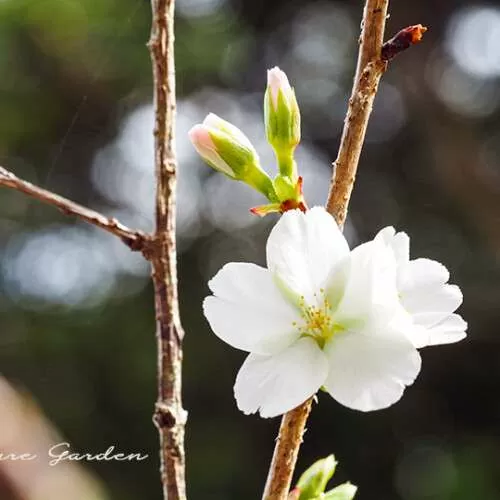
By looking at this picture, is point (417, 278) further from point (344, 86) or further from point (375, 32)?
point (344, 86)

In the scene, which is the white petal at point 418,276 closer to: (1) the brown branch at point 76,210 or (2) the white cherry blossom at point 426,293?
(2) the white cherry blossom at point 426,293

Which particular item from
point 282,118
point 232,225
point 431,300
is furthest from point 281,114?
point 232,225

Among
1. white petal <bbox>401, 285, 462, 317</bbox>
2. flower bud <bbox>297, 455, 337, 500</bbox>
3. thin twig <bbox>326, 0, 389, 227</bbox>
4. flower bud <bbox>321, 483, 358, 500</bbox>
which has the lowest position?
flower bud <bbox>321, 483, 358, 500</bbox>

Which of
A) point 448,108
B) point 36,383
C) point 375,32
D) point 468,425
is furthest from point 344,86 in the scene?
point 375,32

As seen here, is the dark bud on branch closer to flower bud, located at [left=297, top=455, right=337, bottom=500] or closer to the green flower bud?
the green flower bud

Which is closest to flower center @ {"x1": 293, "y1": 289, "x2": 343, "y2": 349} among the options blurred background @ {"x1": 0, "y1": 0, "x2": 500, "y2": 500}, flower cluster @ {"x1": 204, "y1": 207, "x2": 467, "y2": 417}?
flower cluster @ {"x1": 204, "y1": 207, "x2": 467, "y2": 417}

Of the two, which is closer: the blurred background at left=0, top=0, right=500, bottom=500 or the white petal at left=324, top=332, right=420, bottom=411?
the white petal at left=324, top=332, right=420, bottom=411

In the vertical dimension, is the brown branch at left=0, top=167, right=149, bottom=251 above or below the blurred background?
below
